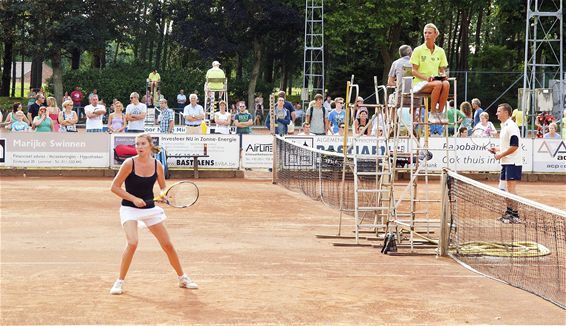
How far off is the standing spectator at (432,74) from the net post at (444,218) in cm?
85

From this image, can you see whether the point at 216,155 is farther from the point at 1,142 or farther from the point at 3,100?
the point at 3,100

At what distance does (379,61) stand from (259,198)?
4572 centimetres

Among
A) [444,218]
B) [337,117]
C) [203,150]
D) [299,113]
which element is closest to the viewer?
[444,218]

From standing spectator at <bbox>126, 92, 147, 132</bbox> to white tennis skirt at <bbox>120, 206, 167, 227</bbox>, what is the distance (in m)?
15.7

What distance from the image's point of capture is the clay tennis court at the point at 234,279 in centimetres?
995

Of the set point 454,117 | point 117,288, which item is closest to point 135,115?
point 454,117

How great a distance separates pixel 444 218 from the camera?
14008 millimetres

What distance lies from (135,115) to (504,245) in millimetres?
14239

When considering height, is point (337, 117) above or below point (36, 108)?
below

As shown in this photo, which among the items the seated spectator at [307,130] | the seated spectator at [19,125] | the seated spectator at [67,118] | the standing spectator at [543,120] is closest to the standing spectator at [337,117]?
the seated spectator at [307,130]

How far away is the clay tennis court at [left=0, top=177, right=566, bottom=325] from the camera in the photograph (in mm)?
9953

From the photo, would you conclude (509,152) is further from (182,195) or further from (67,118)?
(67,118)

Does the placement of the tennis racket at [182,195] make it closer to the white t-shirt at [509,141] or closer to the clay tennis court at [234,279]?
the clay tennis court at [234,279]

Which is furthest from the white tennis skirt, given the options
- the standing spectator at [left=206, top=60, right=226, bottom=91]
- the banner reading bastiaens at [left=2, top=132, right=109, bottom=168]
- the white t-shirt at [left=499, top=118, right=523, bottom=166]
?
the standing spectator at [left=206, top=60, right=226, bottom=91]
